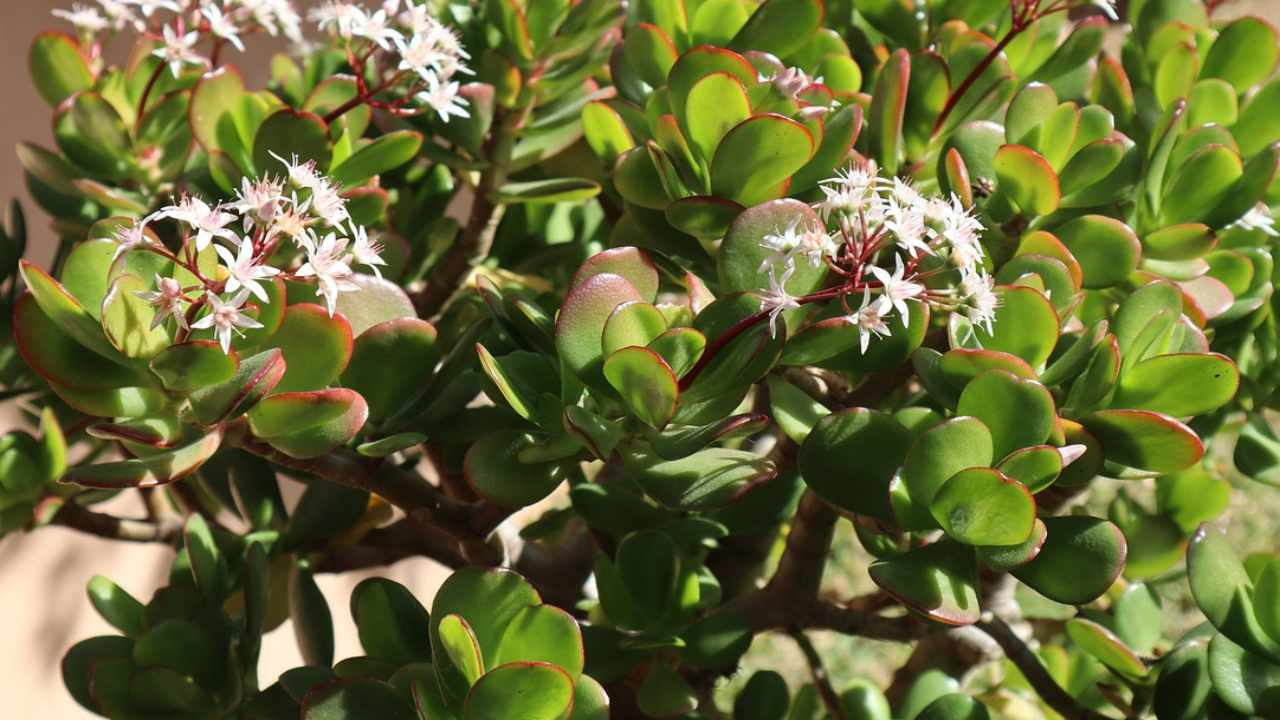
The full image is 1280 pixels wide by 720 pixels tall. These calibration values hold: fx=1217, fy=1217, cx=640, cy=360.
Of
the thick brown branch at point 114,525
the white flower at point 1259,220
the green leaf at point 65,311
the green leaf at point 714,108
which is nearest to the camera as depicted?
the green leaf at point 65,311

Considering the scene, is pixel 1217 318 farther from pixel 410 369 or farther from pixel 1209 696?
pixel 410 369

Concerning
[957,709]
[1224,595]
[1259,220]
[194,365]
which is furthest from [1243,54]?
[194,365]

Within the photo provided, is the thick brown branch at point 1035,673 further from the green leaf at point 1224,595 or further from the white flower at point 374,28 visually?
the white flower at point 374,28

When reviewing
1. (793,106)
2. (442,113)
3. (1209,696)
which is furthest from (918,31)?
(1209,696)

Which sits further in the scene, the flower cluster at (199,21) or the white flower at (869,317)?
the flower cluster at (199,21)

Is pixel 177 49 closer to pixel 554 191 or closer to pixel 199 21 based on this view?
pixel 199 21

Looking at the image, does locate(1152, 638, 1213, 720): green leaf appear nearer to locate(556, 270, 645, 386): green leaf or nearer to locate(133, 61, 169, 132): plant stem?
locate(556, 270, 645, 386): green leaf

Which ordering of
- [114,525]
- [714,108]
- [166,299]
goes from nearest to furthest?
[166,299] < [714,108] < [114,525]

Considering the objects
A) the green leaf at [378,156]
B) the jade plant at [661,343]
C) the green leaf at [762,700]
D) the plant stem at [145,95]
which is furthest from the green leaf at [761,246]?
the plant stem at [145,95]
